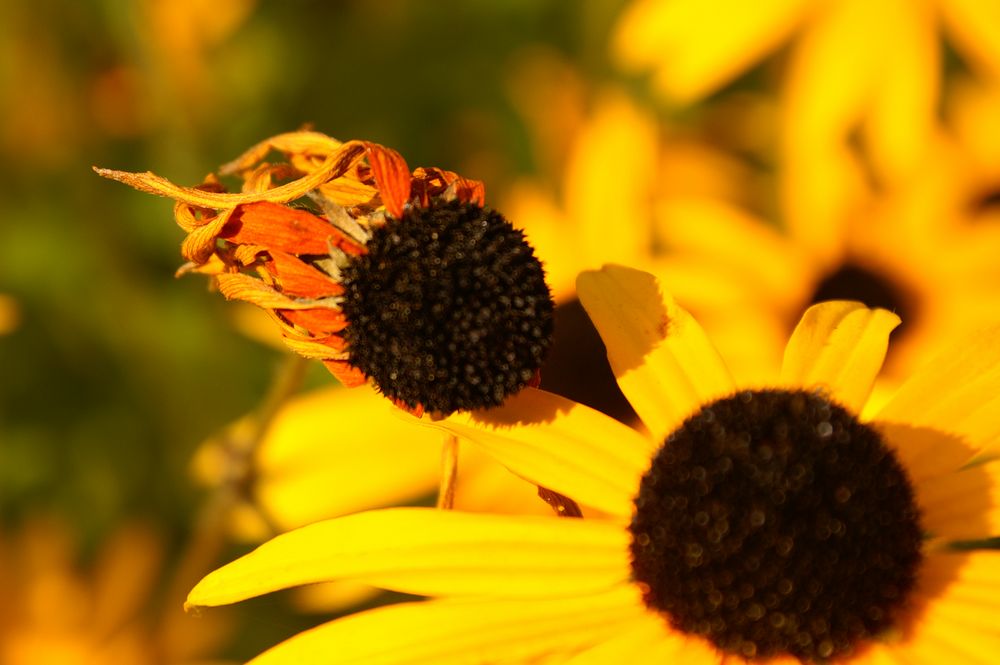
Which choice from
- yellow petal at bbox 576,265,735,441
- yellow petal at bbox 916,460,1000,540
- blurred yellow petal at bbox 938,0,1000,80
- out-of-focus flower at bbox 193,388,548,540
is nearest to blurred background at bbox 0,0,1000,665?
blurred yellow petal at bbox 938,0,1000,80

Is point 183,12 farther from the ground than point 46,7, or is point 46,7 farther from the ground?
point 183,12

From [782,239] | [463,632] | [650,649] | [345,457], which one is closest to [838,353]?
[650,649]

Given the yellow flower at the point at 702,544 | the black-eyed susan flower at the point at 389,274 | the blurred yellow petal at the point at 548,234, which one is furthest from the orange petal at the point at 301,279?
the blurred yellow petal at the point at 548,234

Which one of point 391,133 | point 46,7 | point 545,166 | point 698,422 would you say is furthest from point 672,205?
point 698,422

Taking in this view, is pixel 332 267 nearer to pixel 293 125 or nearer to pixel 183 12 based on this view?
pixel 293 125

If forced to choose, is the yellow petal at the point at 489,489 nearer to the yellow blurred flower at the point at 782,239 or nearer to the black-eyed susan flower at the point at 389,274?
the yellow blurred flower at the point at 782,239

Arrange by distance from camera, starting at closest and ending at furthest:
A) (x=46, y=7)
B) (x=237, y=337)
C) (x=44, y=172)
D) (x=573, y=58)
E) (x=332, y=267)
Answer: (x=332, y=267)
(x=46, y=7)
(x=237, y=337)
(x=44, y=172)
(x=573, y=58)

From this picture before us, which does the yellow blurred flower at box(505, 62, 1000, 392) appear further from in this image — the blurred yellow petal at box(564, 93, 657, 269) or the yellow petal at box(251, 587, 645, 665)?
the yellow petal at box(251, 587, 645, 665)
